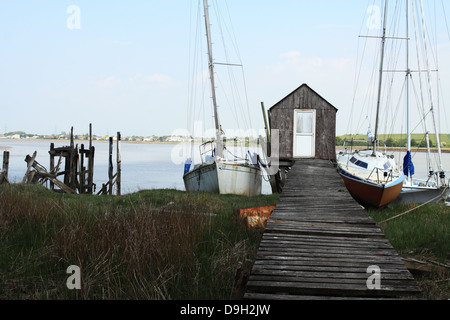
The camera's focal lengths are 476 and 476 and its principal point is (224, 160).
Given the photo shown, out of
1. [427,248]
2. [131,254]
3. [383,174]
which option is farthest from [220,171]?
[131,254]

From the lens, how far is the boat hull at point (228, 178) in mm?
25266

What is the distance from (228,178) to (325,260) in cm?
1915

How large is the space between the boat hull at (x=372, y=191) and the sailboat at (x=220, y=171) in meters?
6.87

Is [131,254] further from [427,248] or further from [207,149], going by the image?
[207,149]

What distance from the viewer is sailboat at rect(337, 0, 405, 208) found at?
19.7 m

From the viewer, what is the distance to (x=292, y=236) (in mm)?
7598

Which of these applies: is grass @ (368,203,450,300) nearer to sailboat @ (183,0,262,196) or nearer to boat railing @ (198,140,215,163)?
sailboat @ (183,0,262,196)

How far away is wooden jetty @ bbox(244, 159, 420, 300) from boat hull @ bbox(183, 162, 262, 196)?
583 inches

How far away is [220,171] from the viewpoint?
25203mm

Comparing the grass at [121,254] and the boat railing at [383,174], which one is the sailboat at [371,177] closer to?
the boat railing at [383,174]

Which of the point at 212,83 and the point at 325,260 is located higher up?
the point at 212,83
